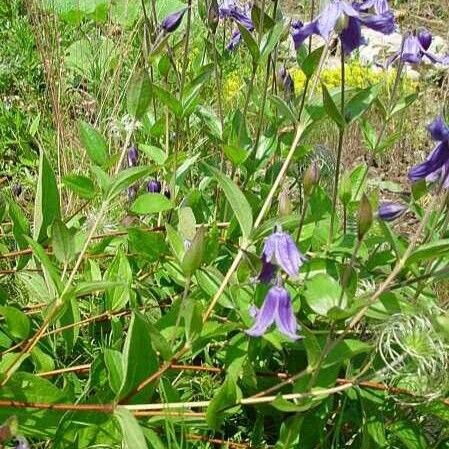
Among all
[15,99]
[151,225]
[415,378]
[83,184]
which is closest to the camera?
[415,378]

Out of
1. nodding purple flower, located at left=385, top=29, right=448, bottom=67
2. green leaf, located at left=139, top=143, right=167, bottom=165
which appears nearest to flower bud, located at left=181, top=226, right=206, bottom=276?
green leaf, located at left=139, top=143, right=167, bottom=165

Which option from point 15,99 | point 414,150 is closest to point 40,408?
point 15,99

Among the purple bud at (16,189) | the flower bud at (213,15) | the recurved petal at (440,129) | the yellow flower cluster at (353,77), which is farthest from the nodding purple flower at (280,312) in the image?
the yellow flower cluster at (353,77)

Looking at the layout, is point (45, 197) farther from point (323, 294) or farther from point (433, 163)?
point (433, 163)

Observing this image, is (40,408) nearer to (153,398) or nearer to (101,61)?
(153,398)

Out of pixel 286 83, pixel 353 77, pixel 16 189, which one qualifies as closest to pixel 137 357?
pixel 286 83

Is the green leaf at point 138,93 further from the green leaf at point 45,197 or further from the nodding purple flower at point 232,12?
the nodding purple flower at point 232,12
